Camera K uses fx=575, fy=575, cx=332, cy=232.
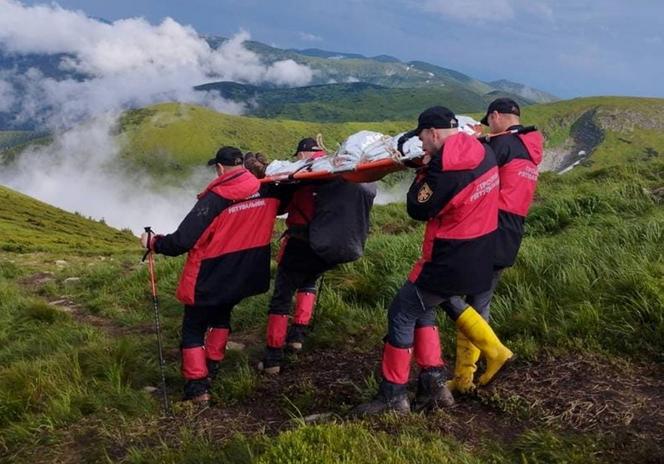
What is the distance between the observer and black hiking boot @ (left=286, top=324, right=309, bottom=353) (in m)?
7.40

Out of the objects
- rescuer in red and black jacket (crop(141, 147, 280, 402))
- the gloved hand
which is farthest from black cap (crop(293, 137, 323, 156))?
rescuer in red and black jacket (crop(141, 147, 280, 402))

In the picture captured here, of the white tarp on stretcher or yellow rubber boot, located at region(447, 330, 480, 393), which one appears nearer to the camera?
the white tarp on stretcher

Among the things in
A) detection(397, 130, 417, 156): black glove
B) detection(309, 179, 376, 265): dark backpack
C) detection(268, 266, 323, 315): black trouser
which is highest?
detection(397, 130, 417, 156): black glove

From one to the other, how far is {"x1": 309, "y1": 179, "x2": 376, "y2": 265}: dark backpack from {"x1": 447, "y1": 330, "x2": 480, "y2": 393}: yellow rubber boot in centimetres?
168

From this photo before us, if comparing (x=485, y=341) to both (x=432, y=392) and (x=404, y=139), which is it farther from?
(x=404, y=139)

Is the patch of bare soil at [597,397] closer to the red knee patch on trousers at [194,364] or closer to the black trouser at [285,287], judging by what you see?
the black trouser at [285,287]

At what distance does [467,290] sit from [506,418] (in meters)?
1.16

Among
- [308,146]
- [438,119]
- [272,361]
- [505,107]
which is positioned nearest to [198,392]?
[272,361]

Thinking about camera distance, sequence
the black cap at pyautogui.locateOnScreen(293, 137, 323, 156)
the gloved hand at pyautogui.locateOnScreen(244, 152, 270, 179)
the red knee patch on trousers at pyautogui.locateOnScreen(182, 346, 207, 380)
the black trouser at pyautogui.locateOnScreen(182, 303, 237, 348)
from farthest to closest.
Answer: the black cap at pyautogui.locateOnScreen(293, 137, 323, 156) < the gloved hand at pyautogui.locateOnScreen(244, 152, 270, 179) < the black trouser at pyautogui.locateOnScreen(182, 303, 237, 348) < the red knee patch on trousers at pyautogui.locateOnScreen(182, 346, 207, 380)

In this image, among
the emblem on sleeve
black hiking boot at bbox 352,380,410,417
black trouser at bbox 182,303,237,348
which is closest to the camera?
the emblem on sleeve

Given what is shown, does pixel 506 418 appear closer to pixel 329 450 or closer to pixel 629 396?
pixel 629 396

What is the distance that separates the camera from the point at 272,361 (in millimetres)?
6926

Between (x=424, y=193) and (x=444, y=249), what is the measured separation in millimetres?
543

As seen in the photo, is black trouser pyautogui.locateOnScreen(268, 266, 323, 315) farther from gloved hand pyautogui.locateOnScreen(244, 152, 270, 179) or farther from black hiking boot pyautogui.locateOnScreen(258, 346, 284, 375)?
gloved hand pyautogui.locateOnScreen(244, 152, 270, 179)
